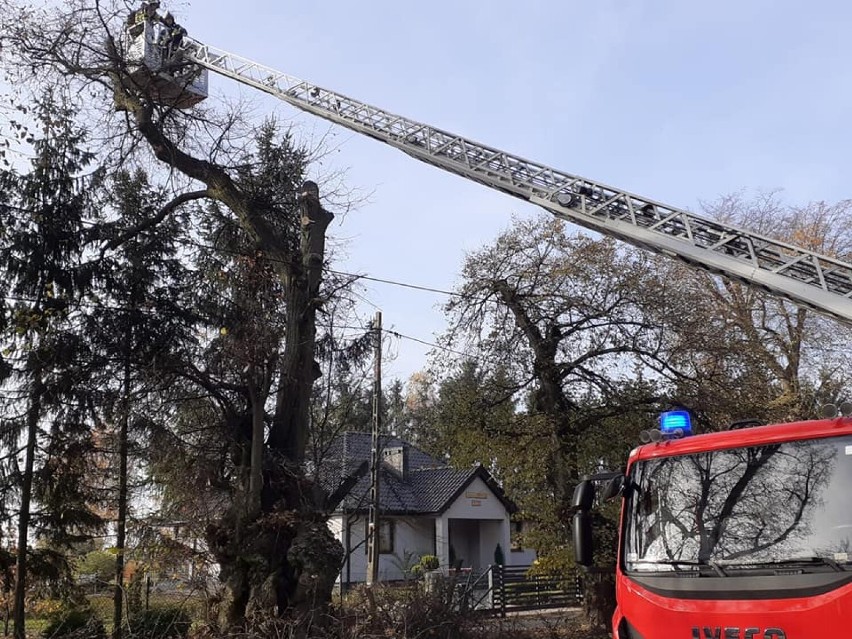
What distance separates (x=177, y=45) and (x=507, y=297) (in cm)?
817

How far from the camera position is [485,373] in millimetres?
16922

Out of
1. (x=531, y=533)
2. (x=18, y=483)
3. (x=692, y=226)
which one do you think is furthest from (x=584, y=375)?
(x=18, y=483)

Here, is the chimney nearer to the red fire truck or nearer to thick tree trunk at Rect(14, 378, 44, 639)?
thick tree trunk at Rect(14, 378, 44, 639)

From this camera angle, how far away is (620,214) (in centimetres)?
1286

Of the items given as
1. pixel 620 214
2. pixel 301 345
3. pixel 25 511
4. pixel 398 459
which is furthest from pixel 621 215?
pixel 398 459

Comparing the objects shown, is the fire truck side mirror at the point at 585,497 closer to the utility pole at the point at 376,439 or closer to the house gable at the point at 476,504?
the utility pole at the point at 376,439

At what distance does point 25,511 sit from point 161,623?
150 inches

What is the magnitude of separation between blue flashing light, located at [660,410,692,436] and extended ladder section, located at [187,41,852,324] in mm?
4725

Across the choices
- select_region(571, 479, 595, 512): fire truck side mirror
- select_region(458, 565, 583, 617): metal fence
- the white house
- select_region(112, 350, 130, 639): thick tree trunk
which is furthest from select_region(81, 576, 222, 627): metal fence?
the white house

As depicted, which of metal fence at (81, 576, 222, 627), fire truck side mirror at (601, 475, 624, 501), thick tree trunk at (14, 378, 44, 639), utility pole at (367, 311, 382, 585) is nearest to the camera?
fire truck side mirror at (601, 475, 624, 501)

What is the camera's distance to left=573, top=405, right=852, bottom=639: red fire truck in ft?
16.6

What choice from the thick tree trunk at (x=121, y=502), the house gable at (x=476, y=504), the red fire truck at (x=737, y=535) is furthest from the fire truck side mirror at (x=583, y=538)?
the house gable at (x=476, y=504)

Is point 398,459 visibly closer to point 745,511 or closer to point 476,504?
point 476,504

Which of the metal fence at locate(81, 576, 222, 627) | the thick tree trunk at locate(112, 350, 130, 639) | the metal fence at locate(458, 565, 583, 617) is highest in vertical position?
the thick tree trunk at locate(112, 350, 130, 639)
